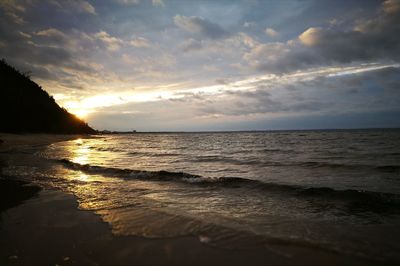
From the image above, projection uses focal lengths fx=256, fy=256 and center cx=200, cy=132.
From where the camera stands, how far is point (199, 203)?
7.12 metres

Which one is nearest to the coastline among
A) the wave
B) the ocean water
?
the ocean water

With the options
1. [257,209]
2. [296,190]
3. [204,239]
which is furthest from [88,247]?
[296,190]

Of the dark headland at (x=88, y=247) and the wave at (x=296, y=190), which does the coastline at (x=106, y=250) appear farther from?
the wave at (x=296, y=190)

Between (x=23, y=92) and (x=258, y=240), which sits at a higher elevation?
(x=23, y=92)

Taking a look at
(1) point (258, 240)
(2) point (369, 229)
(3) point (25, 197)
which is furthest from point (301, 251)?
(3) point (25, 197)

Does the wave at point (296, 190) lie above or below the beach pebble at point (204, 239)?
below

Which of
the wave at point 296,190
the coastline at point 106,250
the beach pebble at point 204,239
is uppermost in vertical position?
the coastline at point 106,250

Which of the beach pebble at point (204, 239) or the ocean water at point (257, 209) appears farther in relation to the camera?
the ocean water at point (257, 209)

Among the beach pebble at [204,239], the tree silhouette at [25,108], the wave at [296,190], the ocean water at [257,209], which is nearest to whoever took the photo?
the beach pebble at [204,239]

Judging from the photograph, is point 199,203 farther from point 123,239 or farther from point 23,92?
point 23,92

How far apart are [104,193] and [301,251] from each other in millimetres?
6146

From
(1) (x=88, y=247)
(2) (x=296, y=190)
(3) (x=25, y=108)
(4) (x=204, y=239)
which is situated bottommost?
(2) (x=296, y=190)

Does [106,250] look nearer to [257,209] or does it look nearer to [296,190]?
[257,209]

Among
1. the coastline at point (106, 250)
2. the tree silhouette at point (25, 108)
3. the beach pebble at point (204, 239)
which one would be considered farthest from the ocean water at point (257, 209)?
the tree silhouette at point (25, 108)
